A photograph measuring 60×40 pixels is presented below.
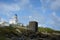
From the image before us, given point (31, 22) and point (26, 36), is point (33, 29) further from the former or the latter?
point (26, 36)

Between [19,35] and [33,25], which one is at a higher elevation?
[33,25]

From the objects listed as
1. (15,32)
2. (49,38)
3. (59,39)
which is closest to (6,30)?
(15,32)

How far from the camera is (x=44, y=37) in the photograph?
411 feet

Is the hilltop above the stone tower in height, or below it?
below

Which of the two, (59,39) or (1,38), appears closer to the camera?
(1,38)

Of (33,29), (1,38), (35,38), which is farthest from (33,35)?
(1,38)

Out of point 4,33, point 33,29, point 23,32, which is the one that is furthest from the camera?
point 33,29

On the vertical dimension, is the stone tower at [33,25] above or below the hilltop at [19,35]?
above

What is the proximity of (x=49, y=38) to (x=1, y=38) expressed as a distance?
3206 cm

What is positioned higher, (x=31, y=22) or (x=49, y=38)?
(x=31, y=22)

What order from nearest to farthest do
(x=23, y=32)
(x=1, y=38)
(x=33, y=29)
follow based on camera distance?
(x=1, y=38) < (x=23, y=32) < (x=33, y=29)

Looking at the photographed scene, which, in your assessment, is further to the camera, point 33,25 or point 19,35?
point 33,25

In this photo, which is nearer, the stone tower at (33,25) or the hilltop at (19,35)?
the hilltop at (19,35)

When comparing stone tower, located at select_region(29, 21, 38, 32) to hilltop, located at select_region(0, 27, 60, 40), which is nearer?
hilltop, located at select_region(0, 27, 60, 40)
